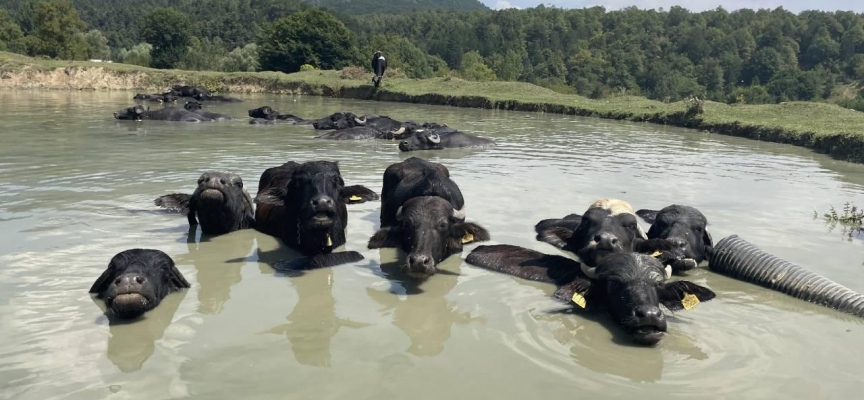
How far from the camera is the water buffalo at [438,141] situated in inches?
626

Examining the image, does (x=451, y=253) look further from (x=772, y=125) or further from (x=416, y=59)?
(x=416, y=59)

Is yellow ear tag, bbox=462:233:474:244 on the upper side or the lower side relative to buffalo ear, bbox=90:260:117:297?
upper

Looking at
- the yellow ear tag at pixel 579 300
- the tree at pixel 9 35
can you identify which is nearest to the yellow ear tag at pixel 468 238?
the yellow ear tag at pixel 579 300

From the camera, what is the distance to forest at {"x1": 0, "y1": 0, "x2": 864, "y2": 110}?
5853 cm

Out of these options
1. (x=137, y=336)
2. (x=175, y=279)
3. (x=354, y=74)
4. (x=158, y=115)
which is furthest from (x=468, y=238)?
(x=354, y=74)

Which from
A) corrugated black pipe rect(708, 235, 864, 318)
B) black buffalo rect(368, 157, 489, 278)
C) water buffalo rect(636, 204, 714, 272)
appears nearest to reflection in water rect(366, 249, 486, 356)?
black buffalo rect(368, 157, 489, 278)

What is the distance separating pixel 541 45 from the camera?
417ft

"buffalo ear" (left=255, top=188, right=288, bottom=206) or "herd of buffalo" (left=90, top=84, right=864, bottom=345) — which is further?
"buffalo ear" (left=255, top=188, right=288, bottom=206)

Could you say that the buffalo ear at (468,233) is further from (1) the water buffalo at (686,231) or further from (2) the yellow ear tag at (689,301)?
(2) the yellow ear tag at (689,301)

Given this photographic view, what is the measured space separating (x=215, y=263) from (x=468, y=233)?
2.48 meters

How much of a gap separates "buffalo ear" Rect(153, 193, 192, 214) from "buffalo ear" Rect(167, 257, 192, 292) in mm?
2973

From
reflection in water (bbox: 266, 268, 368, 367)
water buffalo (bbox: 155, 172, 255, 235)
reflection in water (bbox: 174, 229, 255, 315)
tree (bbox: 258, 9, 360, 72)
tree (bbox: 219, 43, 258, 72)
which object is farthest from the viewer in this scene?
tree (bbox: 219, 43, 258, 72)

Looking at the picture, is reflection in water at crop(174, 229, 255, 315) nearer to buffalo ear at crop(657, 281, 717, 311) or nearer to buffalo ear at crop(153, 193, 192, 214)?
buffalo ear at crop(153, 193, 192, 214)

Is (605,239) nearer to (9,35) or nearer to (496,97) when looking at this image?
(496,97)
